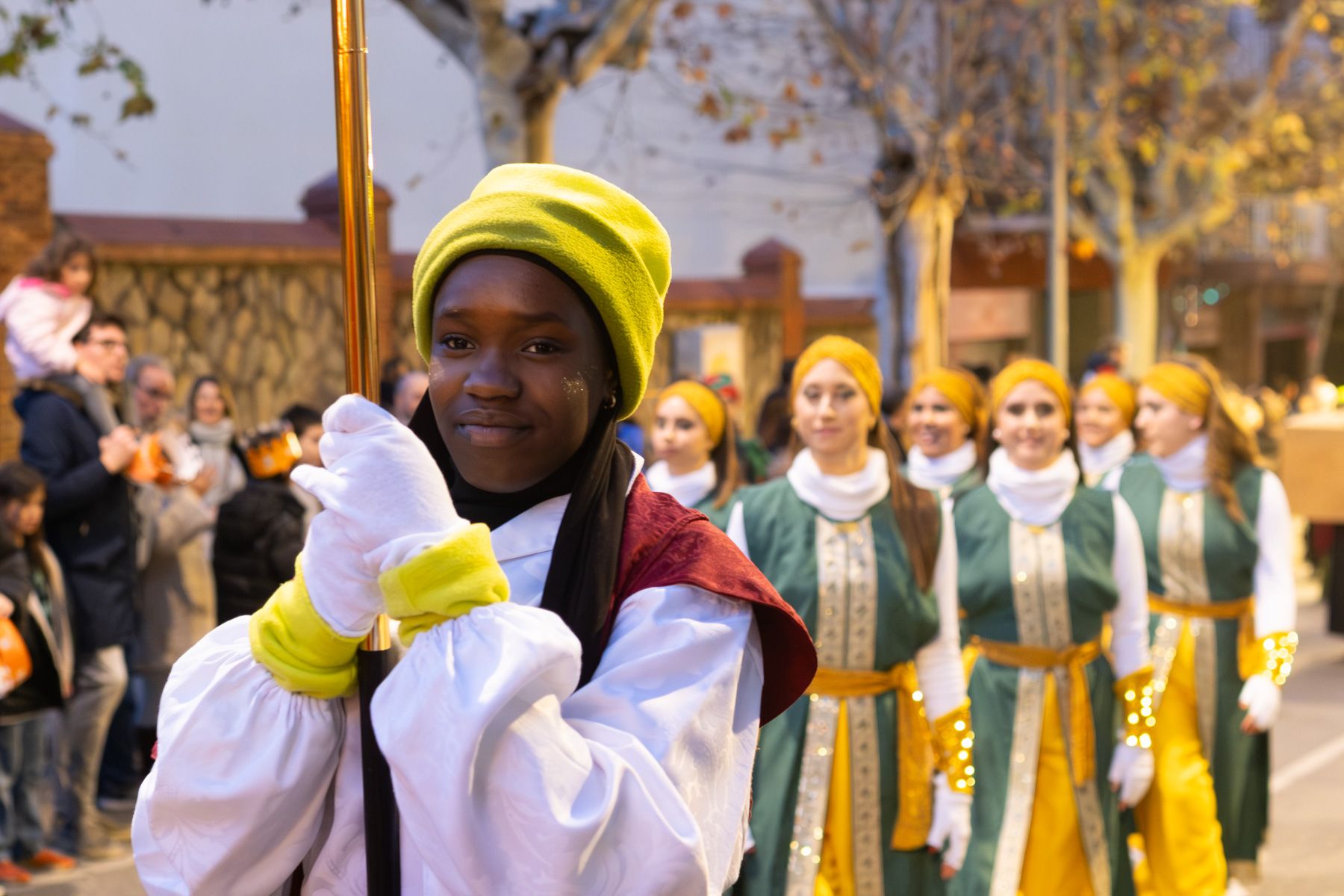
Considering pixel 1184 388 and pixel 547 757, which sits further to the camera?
pixel 1184 388

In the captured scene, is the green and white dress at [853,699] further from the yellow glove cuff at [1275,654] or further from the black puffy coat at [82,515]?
the black puffy coat at [82,515]

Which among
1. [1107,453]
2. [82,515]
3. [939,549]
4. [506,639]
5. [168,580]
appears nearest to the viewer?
[506,639]

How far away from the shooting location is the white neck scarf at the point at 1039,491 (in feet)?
18.5

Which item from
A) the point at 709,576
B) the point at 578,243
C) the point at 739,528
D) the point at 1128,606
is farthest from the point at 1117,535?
the point at 578,243

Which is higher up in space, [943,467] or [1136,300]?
[1136,300]

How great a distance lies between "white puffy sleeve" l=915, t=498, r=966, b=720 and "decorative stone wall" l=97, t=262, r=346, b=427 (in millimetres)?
6781

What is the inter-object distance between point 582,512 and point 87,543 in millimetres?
5018

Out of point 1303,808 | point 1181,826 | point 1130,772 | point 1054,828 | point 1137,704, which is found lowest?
point 1303,808

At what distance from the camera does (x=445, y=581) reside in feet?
5.92

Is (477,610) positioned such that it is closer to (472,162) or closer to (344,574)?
(344,574)

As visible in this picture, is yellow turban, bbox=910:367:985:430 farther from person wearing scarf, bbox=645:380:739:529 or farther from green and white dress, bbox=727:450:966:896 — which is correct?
green and white dress, bbox=727:450:966:896

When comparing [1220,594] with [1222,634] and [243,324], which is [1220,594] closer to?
[1222,634]

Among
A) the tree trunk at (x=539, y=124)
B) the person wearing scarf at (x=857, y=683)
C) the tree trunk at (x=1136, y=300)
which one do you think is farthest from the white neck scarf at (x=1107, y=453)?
the tree trunk at (x=1136, y=300)

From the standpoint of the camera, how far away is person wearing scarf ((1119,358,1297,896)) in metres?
6.36
